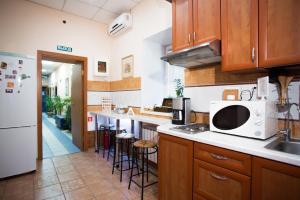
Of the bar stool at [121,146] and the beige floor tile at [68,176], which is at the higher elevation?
the bar stool at [121,146]

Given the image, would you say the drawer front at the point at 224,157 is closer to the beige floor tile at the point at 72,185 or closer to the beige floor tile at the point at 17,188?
the beige floor tile at the point at 72,185

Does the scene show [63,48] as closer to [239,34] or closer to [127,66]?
[127,66]

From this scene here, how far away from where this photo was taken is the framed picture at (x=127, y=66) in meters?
3.29

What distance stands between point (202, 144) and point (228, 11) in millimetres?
1183

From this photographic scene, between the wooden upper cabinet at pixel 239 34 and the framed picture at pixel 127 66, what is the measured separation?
6.82 feet

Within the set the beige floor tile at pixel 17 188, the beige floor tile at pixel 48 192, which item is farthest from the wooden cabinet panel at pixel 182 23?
the beige floor tile at pixel 17 188

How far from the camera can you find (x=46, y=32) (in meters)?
3.20

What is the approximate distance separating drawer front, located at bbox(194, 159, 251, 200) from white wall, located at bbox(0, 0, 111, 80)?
126 inches

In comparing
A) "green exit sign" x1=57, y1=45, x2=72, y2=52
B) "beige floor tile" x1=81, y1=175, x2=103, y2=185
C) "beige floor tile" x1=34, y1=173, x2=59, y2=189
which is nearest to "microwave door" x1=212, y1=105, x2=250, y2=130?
"beige floor tile" x1=81, y1=175, x2=103, y2=185

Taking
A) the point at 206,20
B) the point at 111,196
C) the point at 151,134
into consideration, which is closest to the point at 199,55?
the point at 206,20

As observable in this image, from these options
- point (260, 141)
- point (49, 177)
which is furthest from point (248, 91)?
point (49, 177)

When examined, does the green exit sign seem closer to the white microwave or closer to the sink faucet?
the white microwave

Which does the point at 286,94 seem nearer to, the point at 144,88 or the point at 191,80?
the point at 191,80

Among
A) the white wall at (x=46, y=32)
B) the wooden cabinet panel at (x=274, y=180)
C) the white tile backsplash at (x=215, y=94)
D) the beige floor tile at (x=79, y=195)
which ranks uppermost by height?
the white wall at (x=46, y=32)
